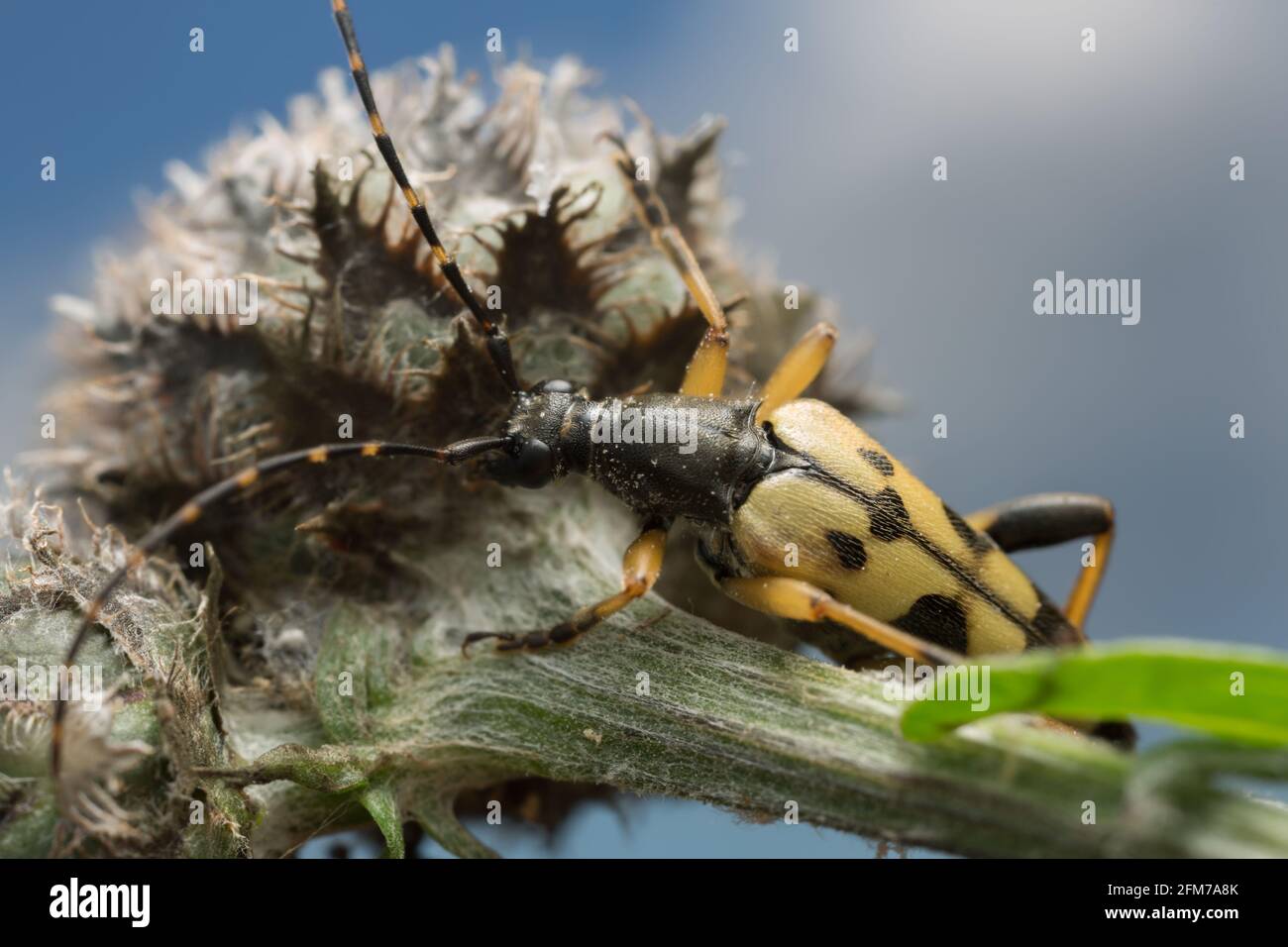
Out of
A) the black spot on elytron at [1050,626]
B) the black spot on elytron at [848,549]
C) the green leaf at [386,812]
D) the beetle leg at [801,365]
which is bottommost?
the green leaf at [386,812]

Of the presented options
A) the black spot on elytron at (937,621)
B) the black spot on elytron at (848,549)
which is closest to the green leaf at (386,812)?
the black spot on elytron at (848,549)

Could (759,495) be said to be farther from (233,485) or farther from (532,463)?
(233,485)

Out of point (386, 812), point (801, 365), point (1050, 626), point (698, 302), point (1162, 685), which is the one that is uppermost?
point (698, 302)

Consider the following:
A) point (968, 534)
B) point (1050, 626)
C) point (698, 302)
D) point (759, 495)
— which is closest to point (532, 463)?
point (759, 495)

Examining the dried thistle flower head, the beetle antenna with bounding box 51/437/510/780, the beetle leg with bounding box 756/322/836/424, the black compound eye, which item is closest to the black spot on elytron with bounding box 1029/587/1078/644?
the beetle leg with bounding box 756/322/836/424

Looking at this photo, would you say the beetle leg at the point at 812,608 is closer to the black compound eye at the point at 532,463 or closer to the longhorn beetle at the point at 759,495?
the longhorn beetle at the point at 759,495
